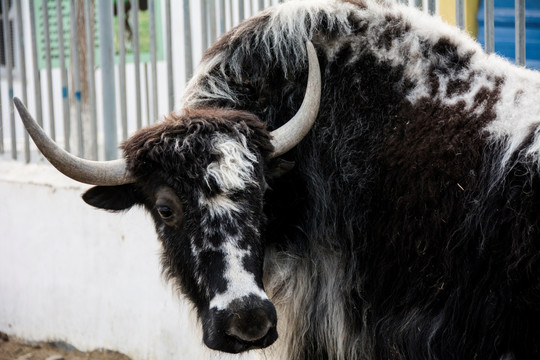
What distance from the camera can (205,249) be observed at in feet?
10.2

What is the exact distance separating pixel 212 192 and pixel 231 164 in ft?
0.42

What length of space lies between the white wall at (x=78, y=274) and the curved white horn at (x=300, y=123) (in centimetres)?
179

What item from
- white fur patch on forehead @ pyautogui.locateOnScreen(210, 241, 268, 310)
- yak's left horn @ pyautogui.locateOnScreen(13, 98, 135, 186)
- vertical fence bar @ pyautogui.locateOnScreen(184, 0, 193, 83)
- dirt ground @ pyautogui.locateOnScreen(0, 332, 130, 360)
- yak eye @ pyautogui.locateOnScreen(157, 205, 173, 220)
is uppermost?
vertical fence bar @ pyautogui.locateOnScreen(184, 0, 193, 83)

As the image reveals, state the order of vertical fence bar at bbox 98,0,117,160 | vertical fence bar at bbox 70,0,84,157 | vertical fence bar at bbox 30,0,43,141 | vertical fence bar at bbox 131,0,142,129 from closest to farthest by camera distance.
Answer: vertical fence bar at bbox 131,0,142,129
vertical fence bar at bbox 98,0,117,160
vertical fence bar at bbox 70,0,84,157
vertical fence bar at bbox 30,0,43,141

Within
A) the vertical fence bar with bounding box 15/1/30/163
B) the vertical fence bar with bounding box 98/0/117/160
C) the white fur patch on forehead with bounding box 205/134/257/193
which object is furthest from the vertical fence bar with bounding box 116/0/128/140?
the white fur patch on forehead with bounding box 205/134/257/193

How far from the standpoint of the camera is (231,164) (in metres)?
3.14

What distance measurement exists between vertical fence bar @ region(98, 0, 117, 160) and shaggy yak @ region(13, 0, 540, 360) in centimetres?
184

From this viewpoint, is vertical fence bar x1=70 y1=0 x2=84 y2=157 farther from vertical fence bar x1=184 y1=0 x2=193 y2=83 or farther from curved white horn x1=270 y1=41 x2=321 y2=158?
curved white horn x1=270 y1=41 x2=321 y2=158

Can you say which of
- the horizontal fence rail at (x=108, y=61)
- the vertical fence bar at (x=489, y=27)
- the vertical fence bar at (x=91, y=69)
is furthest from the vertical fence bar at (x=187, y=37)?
the vertical fence bar at (x=489, y=27)

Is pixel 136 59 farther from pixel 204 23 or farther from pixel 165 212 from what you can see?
pixel 165 212

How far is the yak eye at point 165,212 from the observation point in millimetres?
3209

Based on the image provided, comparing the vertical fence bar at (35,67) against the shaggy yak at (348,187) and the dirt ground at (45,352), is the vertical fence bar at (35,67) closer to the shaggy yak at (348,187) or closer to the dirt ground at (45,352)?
the dirt ground at (45,352)

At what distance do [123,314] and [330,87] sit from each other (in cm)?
248

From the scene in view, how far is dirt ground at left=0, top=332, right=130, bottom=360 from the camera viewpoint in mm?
5495
